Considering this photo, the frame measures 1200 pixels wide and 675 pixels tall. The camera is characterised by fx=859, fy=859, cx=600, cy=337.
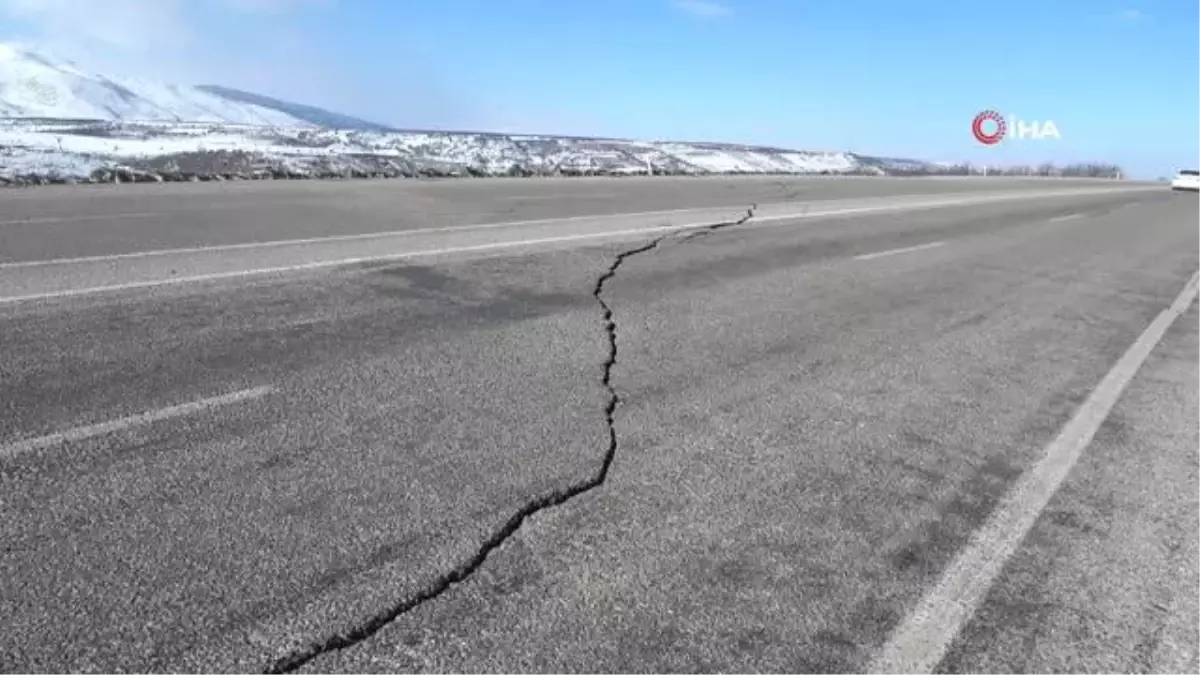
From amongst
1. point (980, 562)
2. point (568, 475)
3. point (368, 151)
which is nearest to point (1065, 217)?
point (980, 562)

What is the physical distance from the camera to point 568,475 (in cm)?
391

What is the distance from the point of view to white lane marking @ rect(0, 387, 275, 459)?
148 inches

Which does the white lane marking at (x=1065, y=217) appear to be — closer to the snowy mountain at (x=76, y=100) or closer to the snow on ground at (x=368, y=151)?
the snow on ground at (x=368, y=151)

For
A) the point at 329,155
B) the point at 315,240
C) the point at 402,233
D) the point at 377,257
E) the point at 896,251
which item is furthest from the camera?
the point at 329,155

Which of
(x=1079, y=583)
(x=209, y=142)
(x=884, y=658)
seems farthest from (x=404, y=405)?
(x=209, y=142)

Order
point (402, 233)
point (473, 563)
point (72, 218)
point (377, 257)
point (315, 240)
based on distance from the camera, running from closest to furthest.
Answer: point (473, 563) → point (377, 257) → point (315, 240) → point (402, 233) → point (72, 218)

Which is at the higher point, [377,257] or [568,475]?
[377,257]

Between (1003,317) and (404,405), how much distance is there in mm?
6496

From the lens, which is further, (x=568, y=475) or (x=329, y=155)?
(x=329, y=155)

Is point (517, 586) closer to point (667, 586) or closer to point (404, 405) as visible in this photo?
point (667, 586)

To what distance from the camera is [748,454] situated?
4355mm

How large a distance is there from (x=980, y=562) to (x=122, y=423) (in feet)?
12.7

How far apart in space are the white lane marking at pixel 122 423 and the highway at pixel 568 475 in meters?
0.02

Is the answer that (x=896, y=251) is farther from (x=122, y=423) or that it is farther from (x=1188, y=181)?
(x=1188, y=181)
